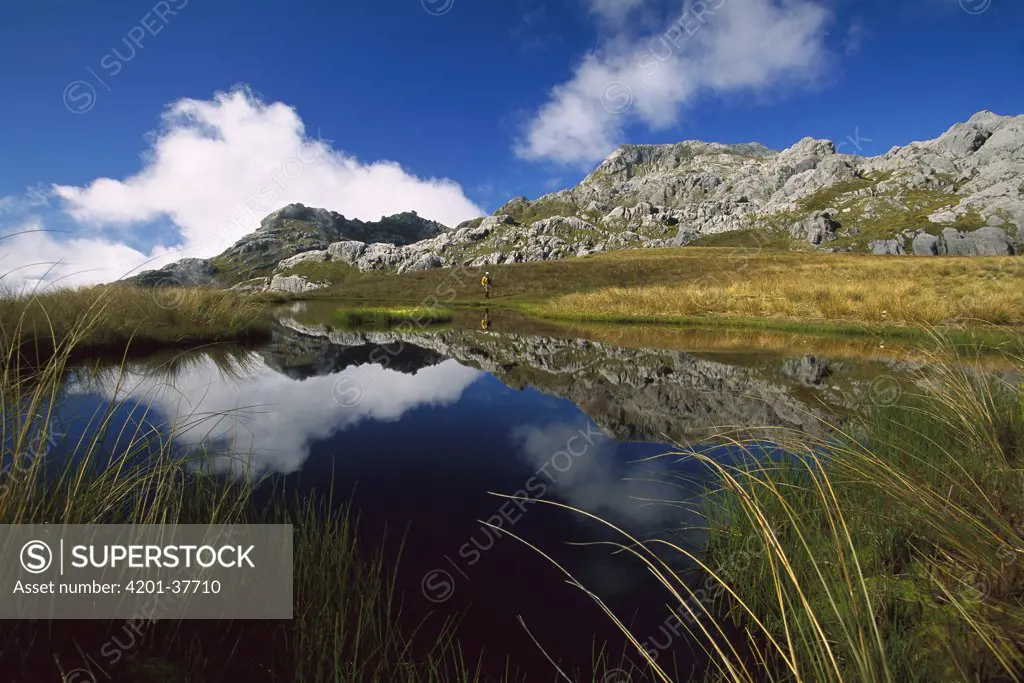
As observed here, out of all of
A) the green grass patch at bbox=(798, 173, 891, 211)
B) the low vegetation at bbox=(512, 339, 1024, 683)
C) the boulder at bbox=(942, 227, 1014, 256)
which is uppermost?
the green grass patch at bbox=(798, 173, 891, 211)

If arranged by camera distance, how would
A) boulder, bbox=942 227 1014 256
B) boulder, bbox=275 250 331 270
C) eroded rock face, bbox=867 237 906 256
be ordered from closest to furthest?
boulder, bbox=942 227 1014 256
eroded rock face, bbox=867 237 906 256
boulder, bbox=275 250 331 270

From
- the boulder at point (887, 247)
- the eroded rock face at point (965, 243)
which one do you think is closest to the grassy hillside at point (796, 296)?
the boulder at point (887, 247)

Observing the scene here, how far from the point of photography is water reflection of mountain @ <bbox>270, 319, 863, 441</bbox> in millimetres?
7438

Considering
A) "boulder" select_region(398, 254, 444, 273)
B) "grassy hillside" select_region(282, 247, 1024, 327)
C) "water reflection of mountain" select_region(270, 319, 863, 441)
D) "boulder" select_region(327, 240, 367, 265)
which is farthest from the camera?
"boulder" select_region(327, 240, 367, 265)

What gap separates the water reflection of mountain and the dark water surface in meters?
0.07

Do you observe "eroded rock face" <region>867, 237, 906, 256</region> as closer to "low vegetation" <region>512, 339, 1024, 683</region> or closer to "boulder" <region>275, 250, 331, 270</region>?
"low vegetation" <region>512, 339, 1024, 683</region>

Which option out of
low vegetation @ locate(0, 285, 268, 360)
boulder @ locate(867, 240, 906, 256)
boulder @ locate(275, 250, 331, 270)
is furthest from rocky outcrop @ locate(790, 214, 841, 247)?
boulder @ locate(275, 250, 331, 270)

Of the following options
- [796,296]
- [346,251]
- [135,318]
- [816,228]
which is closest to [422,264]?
[346,251]

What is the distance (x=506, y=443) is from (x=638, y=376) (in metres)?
5.49

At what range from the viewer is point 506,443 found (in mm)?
6801

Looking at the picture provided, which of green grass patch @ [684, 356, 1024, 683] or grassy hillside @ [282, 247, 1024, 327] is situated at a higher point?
grassy hillside @ [282, 247, 1024, 327]

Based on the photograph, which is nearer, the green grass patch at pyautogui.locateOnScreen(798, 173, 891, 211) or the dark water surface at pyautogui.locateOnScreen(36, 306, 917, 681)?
the dark water surface at pyautogui.locateOnScreen(36, 306, 917, 681)

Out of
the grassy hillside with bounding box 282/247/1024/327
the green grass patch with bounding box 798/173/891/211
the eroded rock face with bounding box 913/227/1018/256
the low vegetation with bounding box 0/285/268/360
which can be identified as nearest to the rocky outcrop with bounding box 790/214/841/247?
the eroded rock face with bounding box 913/227/1018/256

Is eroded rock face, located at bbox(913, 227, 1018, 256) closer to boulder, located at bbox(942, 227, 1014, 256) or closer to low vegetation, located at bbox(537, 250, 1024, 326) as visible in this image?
boulder, located at bbox(942, 227, 1014, 256)
